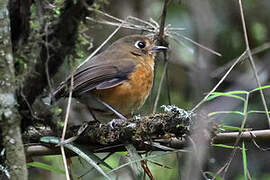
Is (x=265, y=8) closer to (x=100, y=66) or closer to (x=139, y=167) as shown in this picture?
(x=100, y=66)

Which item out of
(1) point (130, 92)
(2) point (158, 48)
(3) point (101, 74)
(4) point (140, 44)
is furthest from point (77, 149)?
(4) point (140, 44)

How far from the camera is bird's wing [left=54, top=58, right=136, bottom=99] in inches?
131

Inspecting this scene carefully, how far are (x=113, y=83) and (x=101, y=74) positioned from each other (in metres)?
0.13

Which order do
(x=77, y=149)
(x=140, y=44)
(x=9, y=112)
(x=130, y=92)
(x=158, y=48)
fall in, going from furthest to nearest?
(x=140, y=44), (x=158, y=48), (x=130, y=92), (x=77, y=149), (x=9, y=112)

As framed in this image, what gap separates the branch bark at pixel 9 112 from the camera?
2.11 metres

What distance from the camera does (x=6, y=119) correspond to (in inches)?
83.7

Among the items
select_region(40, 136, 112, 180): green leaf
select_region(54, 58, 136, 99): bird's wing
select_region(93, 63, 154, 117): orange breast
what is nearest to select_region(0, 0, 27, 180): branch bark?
select_region(40, 136, 112, 180): green leaf

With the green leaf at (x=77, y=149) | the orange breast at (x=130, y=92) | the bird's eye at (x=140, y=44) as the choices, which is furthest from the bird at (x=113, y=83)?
the green leaf at (x=77, y=149)

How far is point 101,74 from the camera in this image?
11.7ft

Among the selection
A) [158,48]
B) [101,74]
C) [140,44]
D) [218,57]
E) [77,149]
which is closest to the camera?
[77,149]

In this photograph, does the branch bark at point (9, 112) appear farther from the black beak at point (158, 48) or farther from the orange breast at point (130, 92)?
the black beak at point (158, 48)

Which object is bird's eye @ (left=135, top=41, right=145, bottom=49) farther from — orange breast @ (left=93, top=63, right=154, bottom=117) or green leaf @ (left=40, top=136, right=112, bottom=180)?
green leaf @ (left=40, top=136, right=112, bottom=180)

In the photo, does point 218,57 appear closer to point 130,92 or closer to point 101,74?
point 130,92

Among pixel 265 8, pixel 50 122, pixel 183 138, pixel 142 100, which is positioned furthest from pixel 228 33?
pixel 50 122
